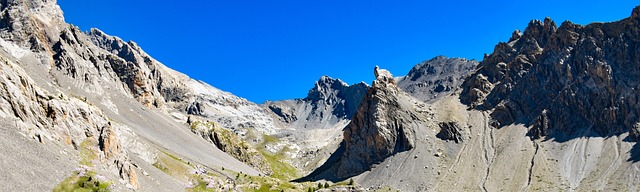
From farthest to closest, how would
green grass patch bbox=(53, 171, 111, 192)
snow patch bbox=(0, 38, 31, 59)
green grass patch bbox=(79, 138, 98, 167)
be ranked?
snow patch bbox=(0, 38, 31, 59)
green grass patch bbox=(79, 138, 98, 167)
green grass patch bbox=(53, 171, 111, 192)

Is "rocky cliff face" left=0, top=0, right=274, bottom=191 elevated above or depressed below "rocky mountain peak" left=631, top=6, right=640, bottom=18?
below

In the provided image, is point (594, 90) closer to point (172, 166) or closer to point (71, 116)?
point (172, 166)

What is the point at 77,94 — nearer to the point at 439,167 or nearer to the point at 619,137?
the point at 439,167

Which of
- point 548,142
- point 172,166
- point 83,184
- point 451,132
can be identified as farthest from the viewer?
point 451,132

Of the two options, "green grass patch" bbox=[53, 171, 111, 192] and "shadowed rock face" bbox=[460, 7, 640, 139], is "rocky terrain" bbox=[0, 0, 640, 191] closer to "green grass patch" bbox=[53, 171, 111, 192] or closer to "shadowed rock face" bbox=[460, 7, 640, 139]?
"shadowed rock face" bbox=[460, 7, 640, 139]

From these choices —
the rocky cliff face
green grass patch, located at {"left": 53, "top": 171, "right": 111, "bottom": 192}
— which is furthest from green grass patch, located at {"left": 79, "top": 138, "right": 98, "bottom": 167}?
green grass patch, located at {"left": 53, "top": 171, "right": 111, "bottom": 192}

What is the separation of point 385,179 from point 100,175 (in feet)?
385

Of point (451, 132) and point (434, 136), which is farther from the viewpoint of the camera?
point (434, 136)

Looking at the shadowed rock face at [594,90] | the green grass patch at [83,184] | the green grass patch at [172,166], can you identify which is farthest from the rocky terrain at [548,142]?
the green grass patch at [83,184]

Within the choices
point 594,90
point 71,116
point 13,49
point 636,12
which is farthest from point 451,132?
point 13,49

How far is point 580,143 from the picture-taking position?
542ft

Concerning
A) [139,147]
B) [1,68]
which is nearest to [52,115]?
[1,68]

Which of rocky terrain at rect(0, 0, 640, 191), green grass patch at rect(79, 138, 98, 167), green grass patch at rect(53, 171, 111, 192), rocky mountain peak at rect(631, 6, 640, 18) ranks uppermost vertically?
rocky mountain peak at rect(631, 6, 640, 18)

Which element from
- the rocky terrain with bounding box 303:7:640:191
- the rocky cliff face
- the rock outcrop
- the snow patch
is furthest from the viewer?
the rock outcrop
